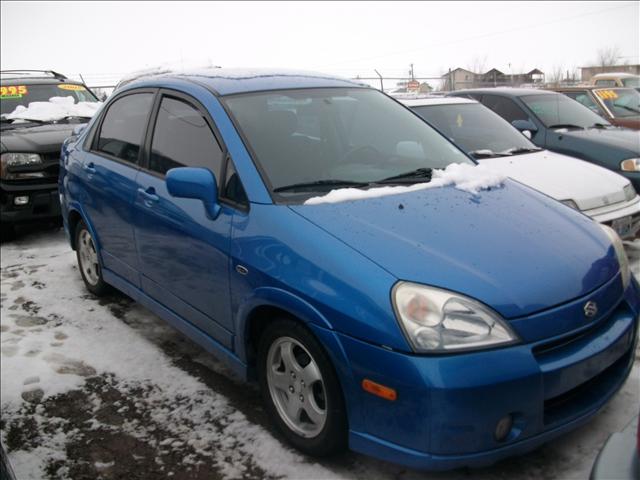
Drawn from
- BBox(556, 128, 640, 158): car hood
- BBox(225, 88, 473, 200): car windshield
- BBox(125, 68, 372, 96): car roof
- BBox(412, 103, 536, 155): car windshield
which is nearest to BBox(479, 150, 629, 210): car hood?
BBox(412, 103, 536, 155): car windshield

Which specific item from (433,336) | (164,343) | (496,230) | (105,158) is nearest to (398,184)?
(496,230)

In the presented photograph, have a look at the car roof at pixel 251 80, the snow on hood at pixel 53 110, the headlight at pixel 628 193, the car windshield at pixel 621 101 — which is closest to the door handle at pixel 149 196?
the car roof at pixel 251 80

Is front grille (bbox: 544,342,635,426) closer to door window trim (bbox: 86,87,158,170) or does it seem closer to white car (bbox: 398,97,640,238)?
white car (bbox: 398,97,640,238)

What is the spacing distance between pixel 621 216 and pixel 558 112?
2.80 m

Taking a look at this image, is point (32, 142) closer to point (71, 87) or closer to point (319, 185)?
point (71, 87)

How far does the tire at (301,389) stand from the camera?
7.76ft

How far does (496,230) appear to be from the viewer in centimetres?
259

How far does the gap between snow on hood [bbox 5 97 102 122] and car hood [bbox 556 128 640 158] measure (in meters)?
5.76

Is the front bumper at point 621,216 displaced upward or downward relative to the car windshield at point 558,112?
downward

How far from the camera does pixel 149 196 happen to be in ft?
11.4

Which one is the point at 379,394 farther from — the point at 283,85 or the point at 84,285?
the point at 84,285

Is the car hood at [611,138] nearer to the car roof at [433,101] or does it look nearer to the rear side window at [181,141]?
the car roof at [433,101]

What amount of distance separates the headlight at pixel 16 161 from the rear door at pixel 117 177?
2.12 meters

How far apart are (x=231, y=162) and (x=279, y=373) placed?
3.45 feet
